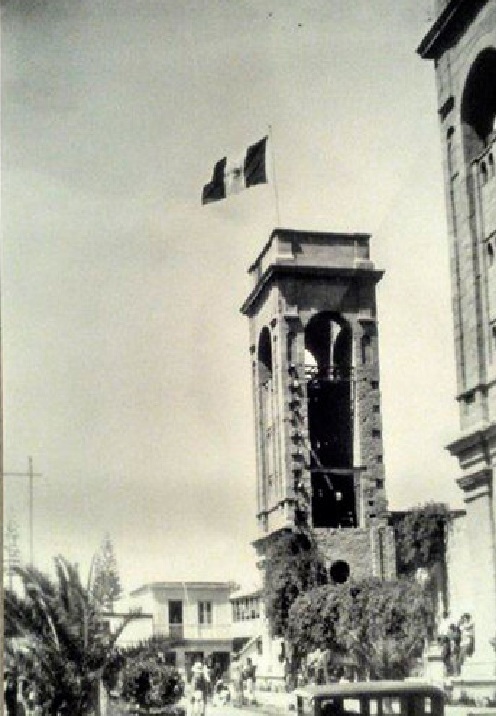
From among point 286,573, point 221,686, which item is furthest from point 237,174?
point 286,573

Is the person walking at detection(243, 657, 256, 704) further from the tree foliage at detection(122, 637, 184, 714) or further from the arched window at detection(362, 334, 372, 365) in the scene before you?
the arched window at detection(362, 334, 372, 365)

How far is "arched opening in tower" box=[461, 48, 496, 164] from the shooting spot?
989cm

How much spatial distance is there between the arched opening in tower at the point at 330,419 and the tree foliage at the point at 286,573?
1.93 ft

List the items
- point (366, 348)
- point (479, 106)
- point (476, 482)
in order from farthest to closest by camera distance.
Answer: point (366, 348) → point (476, 482) → point (479, 106)

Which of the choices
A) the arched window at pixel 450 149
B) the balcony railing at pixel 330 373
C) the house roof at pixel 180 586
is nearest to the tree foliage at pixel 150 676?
the house roof at pixel 180 586

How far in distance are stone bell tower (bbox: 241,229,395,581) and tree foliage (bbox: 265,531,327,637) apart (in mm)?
254

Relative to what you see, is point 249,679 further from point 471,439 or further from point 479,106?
point 479,106

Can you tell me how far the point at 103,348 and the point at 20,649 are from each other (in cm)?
290

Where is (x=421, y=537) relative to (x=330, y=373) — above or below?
below

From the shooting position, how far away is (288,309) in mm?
16422

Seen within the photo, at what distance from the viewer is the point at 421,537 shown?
40.8 feet

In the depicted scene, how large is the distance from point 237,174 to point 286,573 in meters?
7.48

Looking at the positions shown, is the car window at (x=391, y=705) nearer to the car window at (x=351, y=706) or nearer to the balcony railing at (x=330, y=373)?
the car window at (x=351, y=706)

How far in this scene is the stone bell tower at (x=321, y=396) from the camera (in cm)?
1252
